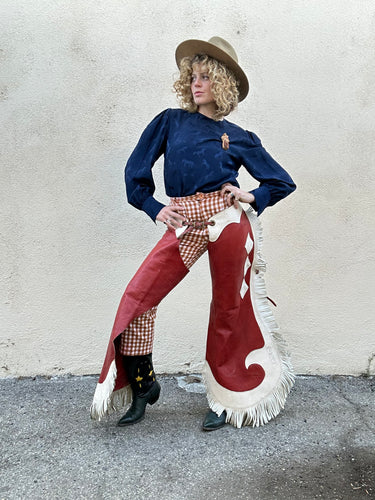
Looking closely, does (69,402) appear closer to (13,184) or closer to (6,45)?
(13,184)

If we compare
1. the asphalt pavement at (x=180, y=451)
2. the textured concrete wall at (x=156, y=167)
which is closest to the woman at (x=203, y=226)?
the asphalt pavement at (x=180, y=451)

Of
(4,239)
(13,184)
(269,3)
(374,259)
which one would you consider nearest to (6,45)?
(13,184)

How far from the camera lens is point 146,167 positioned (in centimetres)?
230

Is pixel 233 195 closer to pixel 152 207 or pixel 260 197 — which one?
pixel 260 197

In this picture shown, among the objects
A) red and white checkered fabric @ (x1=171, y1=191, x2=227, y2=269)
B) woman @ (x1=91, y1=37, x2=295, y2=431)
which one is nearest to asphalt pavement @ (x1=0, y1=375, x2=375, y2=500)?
woman @ (x1=91, y1=37, x2=295, y2=431)

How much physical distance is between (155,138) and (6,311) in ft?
4.54

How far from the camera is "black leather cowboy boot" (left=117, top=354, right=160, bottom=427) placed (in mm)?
2324

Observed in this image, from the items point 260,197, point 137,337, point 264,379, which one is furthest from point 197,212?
point 264,379

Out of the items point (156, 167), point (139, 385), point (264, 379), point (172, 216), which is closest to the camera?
point (172, 216)

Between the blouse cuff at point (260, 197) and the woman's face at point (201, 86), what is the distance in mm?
445

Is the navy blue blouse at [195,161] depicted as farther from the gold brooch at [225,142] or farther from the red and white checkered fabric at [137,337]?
the red and white checkered fabric at [137,337]

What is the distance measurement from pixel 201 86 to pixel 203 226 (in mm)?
594

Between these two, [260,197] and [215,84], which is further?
[260,197]

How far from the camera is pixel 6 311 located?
2996 millimetres
